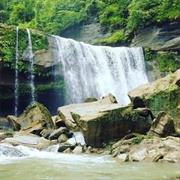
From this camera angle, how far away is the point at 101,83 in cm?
2698

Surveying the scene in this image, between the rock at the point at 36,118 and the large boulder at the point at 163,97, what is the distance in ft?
15.7

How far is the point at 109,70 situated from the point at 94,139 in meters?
15.0

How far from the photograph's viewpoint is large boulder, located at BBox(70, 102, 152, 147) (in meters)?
13.0

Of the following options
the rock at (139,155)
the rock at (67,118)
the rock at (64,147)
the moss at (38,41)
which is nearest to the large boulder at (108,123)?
the rock at (64,147)

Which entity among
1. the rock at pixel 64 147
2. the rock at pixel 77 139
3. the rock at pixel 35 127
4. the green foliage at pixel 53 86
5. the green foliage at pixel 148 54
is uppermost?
the green foliage at pixel 148 54

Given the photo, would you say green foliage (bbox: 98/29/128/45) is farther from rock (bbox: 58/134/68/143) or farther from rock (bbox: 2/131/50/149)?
rock (bbox: 2/131/50/149)

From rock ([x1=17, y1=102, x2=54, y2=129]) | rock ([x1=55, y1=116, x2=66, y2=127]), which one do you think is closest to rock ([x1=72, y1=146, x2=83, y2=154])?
rock ([x1=55, y1=116, x2=66, y2=127])

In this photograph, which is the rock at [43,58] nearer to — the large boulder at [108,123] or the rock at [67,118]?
the rock at [67,118]

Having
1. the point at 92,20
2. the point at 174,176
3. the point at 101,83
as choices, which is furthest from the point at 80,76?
the point at 174,176

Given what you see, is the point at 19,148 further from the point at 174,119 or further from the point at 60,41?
the point at 60,41

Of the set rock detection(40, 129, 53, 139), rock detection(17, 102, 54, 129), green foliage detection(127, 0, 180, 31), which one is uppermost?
green foliage detection(127, 0, 180, 31)

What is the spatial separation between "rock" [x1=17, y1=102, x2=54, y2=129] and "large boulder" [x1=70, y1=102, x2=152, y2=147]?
3507 mm

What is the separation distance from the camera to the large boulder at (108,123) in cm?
1296

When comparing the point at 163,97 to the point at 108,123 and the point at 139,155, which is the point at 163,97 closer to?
the point at 108,123
